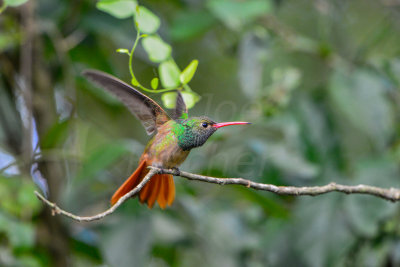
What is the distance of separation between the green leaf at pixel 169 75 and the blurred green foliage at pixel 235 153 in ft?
3.06

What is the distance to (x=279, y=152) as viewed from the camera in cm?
262

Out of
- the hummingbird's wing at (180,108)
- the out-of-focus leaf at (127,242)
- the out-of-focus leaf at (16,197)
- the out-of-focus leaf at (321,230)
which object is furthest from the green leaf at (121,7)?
the out-of-focus leaf at (321,230)

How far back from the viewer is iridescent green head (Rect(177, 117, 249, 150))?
45.8 inches

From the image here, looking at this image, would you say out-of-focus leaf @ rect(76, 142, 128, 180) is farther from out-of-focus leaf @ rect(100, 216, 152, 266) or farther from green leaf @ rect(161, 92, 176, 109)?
green leaf @ rect(161, 92, 176, 109)

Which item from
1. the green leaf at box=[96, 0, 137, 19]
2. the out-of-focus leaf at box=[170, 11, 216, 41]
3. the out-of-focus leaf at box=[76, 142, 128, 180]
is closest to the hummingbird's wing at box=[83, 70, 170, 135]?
the green leaf at box=[96, 0, 137, 19]

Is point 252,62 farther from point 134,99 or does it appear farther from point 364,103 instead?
point 134,99

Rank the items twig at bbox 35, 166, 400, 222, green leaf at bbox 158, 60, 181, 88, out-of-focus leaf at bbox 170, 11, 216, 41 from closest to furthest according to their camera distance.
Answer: twig at bbox 35, 166, 400, 222 → green leaf at bbox 158, 60, 181, 88 → out-of-focus leaf at bbox 170, 11, 216, 41

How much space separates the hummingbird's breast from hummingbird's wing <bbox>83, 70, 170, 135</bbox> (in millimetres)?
30

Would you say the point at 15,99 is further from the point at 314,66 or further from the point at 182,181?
the point at 314,66

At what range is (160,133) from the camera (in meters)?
1.25

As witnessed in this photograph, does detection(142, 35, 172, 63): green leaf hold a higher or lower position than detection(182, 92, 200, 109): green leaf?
higher

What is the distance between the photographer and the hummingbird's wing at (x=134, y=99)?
1174mm

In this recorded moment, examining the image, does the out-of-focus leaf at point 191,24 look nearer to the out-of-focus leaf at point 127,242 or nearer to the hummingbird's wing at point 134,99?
the out-of-focus leaf at point 127,242

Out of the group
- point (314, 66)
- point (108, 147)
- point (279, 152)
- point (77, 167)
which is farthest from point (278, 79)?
point (77, 167)
